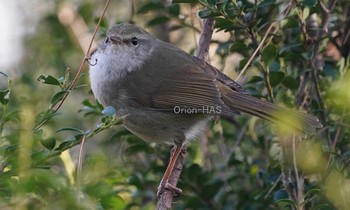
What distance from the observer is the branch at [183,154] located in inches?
124

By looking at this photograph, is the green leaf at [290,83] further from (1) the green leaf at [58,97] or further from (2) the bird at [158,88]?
(1) the green leaf at [58,97]

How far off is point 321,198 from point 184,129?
1.09 m

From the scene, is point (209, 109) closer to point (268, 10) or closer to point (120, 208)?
point (268, 10)

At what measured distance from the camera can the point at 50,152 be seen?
6.70ft

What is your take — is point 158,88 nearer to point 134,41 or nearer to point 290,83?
point 134,41

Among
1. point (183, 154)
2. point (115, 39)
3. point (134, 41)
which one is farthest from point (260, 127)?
point (115, 39)

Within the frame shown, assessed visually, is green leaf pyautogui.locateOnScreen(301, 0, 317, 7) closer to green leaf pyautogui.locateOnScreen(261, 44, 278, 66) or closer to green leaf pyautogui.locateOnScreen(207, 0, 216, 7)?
green leaf pyautogui.locateOnScreen(261, 44, 278, 66)

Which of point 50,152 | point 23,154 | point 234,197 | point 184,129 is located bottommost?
point 234,197

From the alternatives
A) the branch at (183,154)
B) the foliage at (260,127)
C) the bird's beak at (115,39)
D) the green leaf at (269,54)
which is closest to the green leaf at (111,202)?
the foliage at (260,127)

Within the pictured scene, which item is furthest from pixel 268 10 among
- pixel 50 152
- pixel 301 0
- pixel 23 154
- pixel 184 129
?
pixel 23 154

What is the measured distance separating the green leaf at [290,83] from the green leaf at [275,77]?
0.27ft

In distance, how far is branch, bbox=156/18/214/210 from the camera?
3144mm

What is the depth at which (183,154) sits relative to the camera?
3627 mm

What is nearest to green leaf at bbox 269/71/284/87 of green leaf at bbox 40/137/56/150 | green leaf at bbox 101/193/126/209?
green leaf at bbox 40/137/56/150
